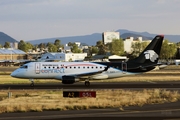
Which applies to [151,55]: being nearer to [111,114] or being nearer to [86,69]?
[86,69]

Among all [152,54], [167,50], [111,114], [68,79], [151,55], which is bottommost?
[111,114]

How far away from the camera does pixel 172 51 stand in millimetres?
177625

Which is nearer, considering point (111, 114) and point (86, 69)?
point (111, 114)

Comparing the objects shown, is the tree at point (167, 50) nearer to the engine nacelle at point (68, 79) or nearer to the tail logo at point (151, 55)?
the tail logo at point (151, 55)

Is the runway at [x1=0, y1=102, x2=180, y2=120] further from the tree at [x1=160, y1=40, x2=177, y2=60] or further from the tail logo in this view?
the tree at [x1=160, y1=40, x2=177, y2=60]

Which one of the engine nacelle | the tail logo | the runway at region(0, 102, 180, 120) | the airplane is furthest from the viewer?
the tail logo

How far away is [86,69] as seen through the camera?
47.3m

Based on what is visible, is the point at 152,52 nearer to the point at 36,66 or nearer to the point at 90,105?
the point at 36,66

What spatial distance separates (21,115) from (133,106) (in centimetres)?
823

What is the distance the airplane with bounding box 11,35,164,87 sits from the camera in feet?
151

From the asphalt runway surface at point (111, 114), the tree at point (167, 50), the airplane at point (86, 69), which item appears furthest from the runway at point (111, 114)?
the tree at point (167, 50)

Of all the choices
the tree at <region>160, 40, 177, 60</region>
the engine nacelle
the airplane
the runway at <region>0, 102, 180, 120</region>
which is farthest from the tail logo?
the tree at <region>160, 40, 177, 60</region>

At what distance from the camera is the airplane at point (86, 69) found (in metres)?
46.0

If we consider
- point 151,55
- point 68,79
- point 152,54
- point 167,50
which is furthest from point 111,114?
point 167,50
